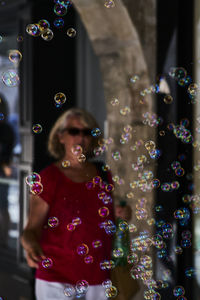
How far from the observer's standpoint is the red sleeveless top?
177 cm

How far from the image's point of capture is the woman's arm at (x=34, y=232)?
5.60 feet

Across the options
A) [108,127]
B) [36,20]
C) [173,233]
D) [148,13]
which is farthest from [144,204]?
[36,20]

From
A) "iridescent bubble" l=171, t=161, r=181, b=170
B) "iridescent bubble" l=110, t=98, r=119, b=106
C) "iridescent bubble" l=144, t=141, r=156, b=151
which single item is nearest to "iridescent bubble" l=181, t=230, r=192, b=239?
"iridescent bubble" l=171, t=161, r=181, b=170

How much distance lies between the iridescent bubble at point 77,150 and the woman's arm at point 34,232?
0.86 feet

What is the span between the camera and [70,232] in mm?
1783

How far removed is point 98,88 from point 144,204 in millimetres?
1153

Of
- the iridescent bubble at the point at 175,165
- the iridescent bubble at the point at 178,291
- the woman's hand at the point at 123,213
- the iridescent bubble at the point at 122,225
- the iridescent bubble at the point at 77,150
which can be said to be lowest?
the iridescent bubble at the point at 178,291

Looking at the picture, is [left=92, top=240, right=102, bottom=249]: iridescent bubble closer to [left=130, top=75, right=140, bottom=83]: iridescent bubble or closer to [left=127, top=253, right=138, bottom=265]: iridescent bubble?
[left=127, top=253, right=138, bottom=265]: iridescent bubble

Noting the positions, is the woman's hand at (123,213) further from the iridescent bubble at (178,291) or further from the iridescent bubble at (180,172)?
the iridescent bubble at (178,291)

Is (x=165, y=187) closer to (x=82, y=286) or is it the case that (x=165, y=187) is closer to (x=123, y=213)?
(x=123, y=213)

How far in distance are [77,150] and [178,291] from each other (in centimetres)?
156

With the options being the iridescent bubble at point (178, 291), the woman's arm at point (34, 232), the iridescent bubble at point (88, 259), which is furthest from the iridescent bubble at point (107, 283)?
the iridescent bubble at point (178, 291)

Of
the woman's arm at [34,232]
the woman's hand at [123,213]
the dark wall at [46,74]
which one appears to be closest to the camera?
the woman's arm at [34,232]

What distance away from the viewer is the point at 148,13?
2693mm
